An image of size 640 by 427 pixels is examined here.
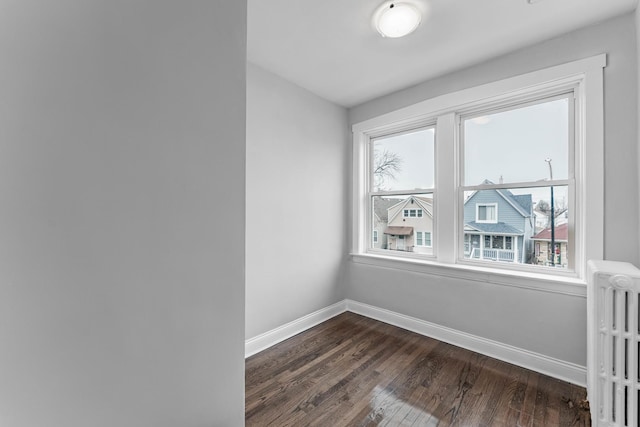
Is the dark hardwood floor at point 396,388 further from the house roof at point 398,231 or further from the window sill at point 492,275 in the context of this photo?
the house roof at point 398,231

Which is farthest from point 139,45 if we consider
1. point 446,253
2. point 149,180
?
point 446,253

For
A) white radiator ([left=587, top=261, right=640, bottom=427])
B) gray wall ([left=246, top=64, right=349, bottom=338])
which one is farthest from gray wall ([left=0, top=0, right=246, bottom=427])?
white radiator ([left=587, top=261, right=640, bottom=427])

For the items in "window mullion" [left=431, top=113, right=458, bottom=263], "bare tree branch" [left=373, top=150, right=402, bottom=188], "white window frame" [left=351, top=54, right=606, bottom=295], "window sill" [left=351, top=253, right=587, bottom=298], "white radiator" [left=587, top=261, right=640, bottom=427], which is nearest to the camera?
"white radiator" [left=587, top=261, right=640, bottom=427]

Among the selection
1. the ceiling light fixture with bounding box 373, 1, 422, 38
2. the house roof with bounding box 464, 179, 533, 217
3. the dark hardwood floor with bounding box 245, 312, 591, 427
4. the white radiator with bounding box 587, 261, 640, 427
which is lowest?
the dark hardwood floor with bounding box 245, 312, 591, 427

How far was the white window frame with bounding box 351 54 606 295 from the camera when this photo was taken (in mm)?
1851

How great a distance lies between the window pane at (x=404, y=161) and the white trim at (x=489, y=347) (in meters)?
1.38

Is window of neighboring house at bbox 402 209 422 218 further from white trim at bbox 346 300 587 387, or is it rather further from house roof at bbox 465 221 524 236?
white trim at bbox 346 300 587 387

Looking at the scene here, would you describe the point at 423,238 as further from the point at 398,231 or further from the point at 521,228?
the point at 521,228

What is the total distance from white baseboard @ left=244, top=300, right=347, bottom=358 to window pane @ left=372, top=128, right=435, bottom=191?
59.3 inches

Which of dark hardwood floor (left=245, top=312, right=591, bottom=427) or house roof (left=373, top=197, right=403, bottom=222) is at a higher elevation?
house roof (left=373, top=197, right=403, bottom=222)

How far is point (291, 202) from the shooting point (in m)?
2.69

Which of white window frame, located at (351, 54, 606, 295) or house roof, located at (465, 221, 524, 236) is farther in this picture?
house roof, located at (465, 221, 524, 236)

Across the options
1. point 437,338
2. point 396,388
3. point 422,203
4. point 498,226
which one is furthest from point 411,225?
point 396,388

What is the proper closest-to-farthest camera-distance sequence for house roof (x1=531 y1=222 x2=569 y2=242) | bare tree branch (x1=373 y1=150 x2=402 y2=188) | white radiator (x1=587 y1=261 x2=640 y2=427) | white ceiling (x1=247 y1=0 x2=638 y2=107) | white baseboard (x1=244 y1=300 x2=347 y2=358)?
white radiator (x1=587 y1=261 x2=640 y2=427) → white ceiling (x1=247 y1=0 x2=638 y2=107) → house roof (x1=531 y1=222 x2=569 y2=242) → white baseboard (x1=244 y1=300 x2=347 y2=358) → bare tree branch (x1=373 y1=150 x2=402 y2=188)
